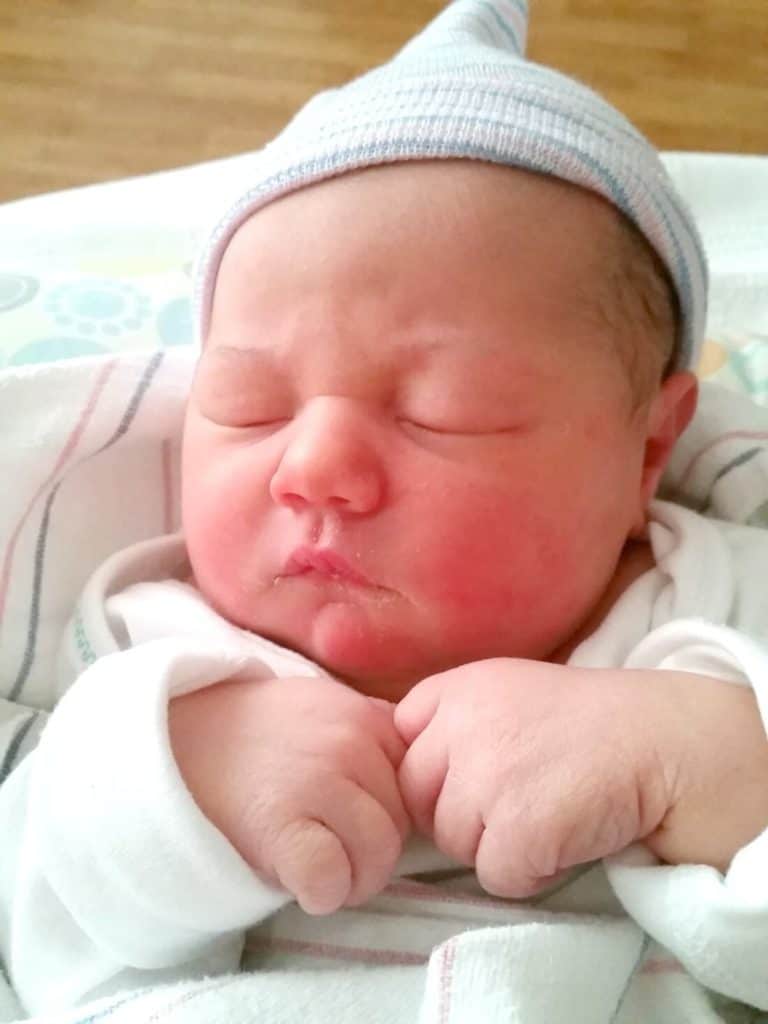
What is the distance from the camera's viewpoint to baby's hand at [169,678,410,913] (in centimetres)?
60

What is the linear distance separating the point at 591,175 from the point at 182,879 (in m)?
0.53

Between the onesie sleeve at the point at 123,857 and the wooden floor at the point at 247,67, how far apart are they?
3.62ft

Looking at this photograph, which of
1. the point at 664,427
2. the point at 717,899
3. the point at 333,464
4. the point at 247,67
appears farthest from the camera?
the point at 247,67

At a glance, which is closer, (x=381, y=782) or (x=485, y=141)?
(x=381, y=782)

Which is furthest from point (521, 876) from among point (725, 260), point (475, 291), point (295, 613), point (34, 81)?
point (34, 81)

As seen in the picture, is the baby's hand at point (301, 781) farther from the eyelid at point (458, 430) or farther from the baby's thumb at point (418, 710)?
the eyelid at point (458, 430)

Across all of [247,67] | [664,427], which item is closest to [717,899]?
[664,427]

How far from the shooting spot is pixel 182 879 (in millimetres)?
594

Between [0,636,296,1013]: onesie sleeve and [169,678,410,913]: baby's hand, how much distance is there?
0.02 metres

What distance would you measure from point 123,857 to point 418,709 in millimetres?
183

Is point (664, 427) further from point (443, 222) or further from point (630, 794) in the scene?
point (630, 794)

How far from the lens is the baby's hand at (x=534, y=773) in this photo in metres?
0.60

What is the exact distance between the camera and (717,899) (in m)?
0.57

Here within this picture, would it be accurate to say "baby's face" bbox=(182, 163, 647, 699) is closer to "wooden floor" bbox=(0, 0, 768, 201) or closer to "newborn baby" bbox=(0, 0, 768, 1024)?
"newborn baby" bbox=(0, 0, 768, 1024)
